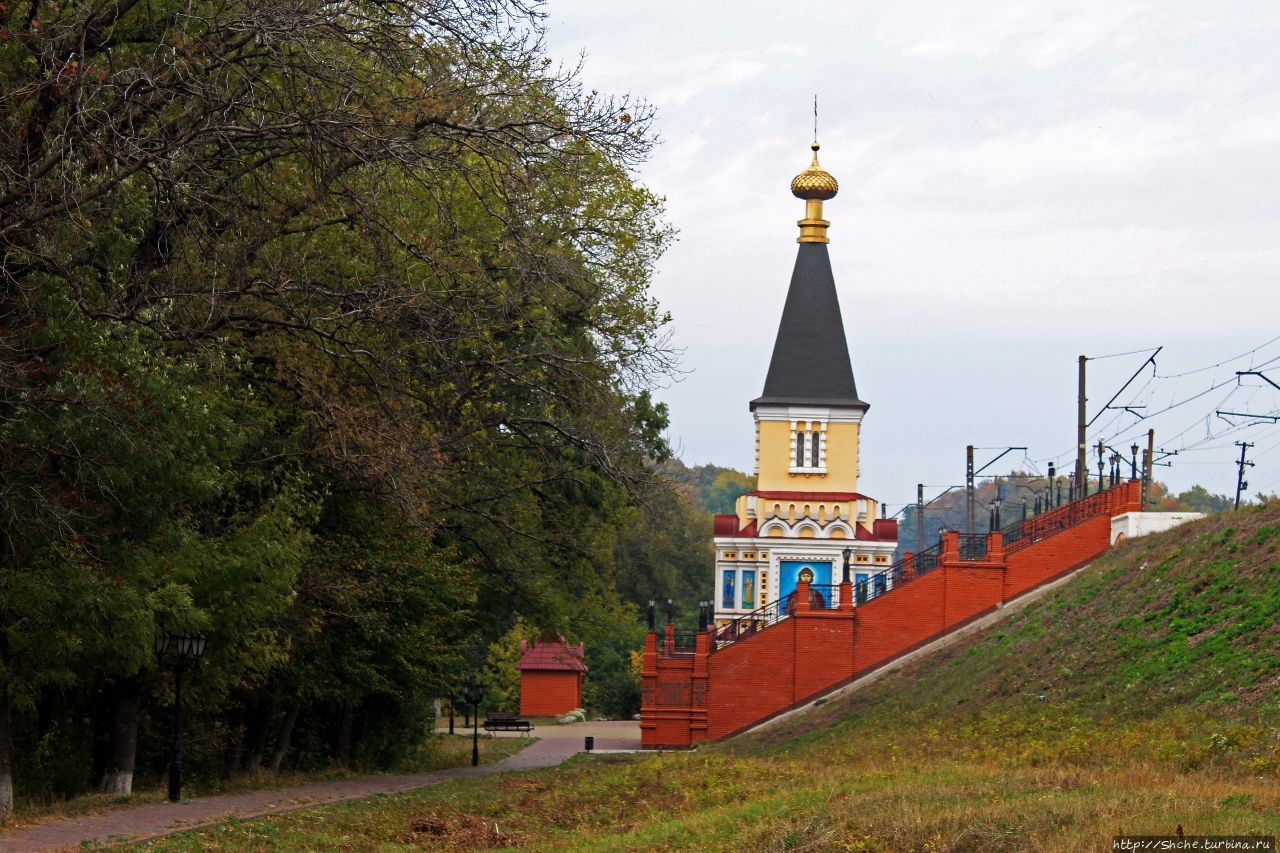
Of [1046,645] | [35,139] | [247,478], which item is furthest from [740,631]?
[35,139]

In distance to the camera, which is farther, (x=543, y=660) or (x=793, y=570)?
(x=793, y=570)

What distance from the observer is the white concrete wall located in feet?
110

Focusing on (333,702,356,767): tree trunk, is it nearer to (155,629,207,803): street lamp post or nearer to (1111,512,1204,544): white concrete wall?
(155,629,207,803): street lamp post

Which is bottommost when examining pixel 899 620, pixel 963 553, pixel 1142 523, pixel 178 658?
pixel 178 658

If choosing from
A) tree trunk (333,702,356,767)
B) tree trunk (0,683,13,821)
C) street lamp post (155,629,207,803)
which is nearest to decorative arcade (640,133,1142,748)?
tree trunk (333,702,356,767)

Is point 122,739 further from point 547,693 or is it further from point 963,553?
point 547,693

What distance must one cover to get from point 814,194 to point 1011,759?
50963 mm

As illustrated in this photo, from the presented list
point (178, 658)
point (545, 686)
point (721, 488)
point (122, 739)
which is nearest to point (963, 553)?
point (122, 739)

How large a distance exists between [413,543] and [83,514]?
30.8ft

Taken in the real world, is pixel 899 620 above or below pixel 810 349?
below

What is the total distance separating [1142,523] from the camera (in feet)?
113

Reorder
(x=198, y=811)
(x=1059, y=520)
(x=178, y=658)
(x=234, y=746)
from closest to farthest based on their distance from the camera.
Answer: (x=198, y=811), (x=178, y=658), (x=234, y=746), (x=1059, y=520)

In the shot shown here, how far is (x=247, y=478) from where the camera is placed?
1948 centimetres

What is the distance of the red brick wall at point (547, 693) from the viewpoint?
61.8 meters
